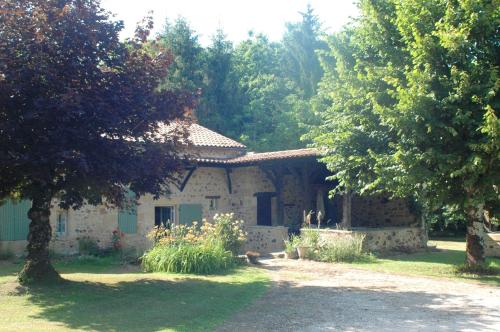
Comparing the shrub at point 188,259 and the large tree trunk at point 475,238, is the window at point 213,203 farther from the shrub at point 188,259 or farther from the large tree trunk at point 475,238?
the large tree trunk at point 475,238

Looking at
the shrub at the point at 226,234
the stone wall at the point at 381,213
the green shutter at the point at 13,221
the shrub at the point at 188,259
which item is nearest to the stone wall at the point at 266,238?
the shrub at the point at 226,234

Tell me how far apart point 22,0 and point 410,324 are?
346 inches

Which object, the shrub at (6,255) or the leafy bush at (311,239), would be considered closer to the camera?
the shrub at (6,255)

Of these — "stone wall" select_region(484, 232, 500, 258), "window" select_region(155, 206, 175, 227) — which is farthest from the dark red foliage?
"stone wall" select_region(484, 232, 500, 258)

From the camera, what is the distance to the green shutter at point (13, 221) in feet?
47.7

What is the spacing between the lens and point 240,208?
65.1 ft

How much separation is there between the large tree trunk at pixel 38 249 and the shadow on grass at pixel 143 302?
0.37 metres

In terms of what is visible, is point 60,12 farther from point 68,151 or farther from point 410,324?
point 410,324

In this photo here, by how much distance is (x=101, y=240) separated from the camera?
16047mm

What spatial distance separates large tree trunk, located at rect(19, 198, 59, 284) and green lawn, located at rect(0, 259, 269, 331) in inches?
11.6

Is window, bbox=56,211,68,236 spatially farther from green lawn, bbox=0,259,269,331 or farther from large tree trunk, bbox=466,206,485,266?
large tree trunk, bbox=466,206,485,266

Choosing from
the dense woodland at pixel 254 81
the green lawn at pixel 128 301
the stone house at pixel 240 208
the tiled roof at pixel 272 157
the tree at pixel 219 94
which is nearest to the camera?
the green lawn at pixel 128 301

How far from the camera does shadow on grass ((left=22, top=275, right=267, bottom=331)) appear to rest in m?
7.45

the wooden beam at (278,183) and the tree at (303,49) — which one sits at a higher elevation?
the tree at (303,49)
